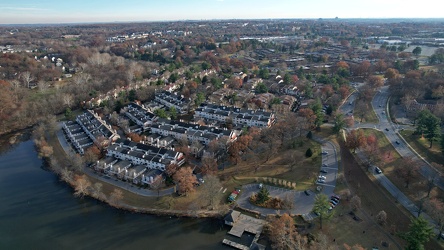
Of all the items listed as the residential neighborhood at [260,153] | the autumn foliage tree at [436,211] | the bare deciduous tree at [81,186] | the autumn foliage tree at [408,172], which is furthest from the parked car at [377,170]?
the bare deciduous tree at [81,186]

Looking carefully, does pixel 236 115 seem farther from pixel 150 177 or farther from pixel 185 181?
pixel 185 181

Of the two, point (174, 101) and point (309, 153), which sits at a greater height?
point (174, 101)

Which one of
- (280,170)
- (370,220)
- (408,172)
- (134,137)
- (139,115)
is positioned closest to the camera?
(370,220)

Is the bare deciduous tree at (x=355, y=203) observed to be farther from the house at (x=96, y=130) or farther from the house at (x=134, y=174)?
the house at (x=96, y=130)

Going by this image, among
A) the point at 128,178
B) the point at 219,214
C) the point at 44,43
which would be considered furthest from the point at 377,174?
the point at 44,43

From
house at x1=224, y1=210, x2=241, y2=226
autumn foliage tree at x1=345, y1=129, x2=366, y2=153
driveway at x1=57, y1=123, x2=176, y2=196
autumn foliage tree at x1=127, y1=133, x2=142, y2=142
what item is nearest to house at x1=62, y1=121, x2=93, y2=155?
driveway at x1=57, y1=123, x2=176, y2=196

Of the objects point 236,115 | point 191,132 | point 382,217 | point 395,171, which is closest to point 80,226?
point 191,132

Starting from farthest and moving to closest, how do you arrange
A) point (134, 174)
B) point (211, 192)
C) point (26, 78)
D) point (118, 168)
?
point (26, 78)
point (118, 168)
point (134, 174)
point (211, 192)
